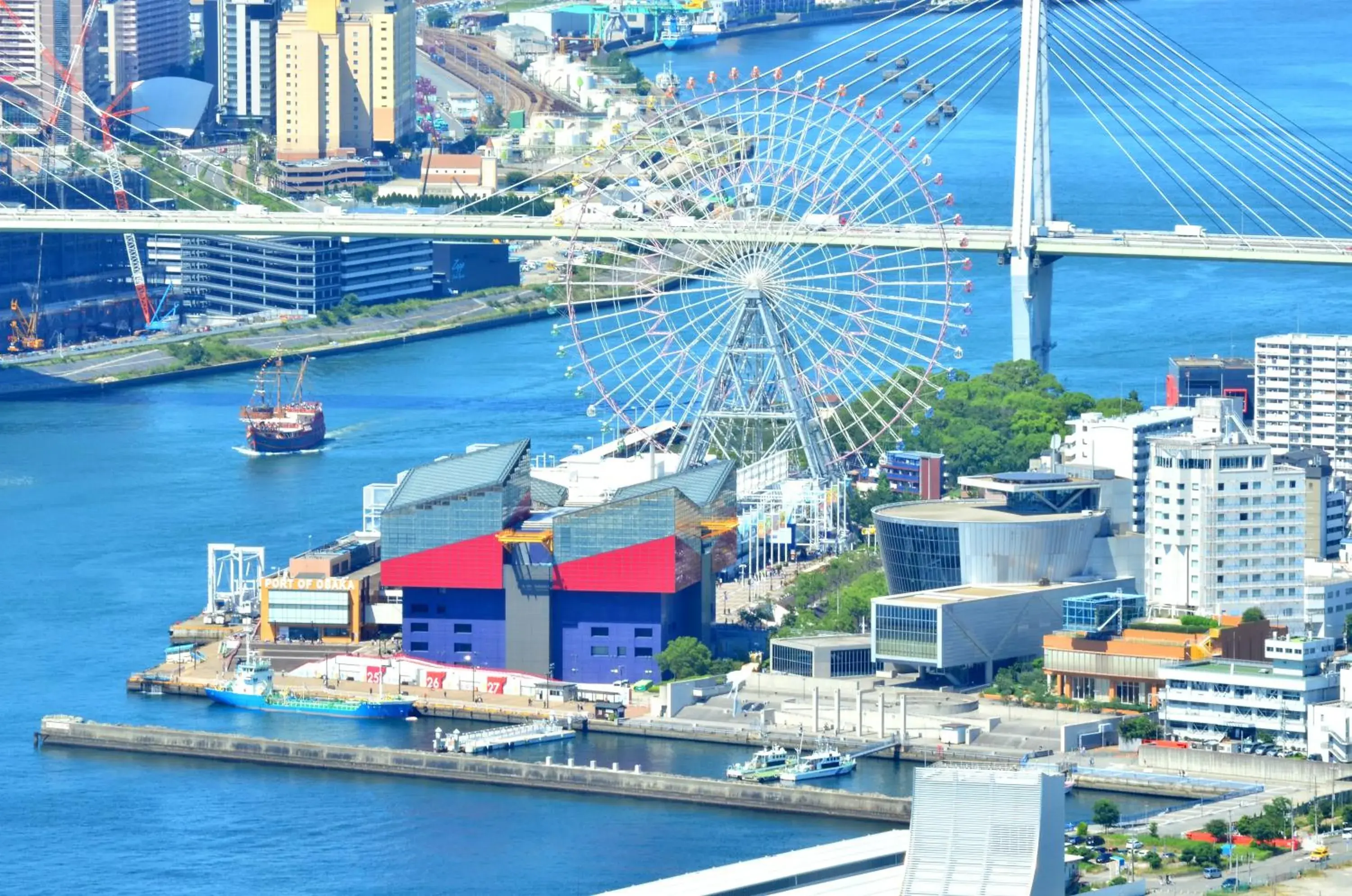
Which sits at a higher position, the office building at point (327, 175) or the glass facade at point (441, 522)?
the office building at point (327, 175)

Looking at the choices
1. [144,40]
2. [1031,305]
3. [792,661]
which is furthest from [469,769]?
[144,40]

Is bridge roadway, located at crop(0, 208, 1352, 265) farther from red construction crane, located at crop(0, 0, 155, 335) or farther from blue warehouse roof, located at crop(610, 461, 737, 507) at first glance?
blue warehouse roof, located at crop(610, 461, 737, 507)

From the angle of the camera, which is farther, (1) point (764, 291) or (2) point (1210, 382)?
(2) point (1210, 382)

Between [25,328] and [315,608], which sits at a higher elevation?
[25,328]

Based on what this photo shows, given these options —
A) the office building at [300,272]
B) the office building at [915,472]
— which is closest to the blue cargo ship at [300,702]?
the office building at [915,472]

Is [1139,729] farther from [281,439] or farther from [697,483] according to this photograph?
[281,439]

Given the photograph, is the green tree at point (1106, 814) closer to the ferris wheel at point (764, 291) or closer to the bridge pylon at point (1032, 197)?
the ferris wheel at point (764, 291)

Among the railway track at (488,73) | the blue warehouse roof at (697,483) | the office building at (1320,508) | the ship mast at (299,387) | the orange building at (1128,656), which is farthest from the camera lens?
the railway track at (488,73)
